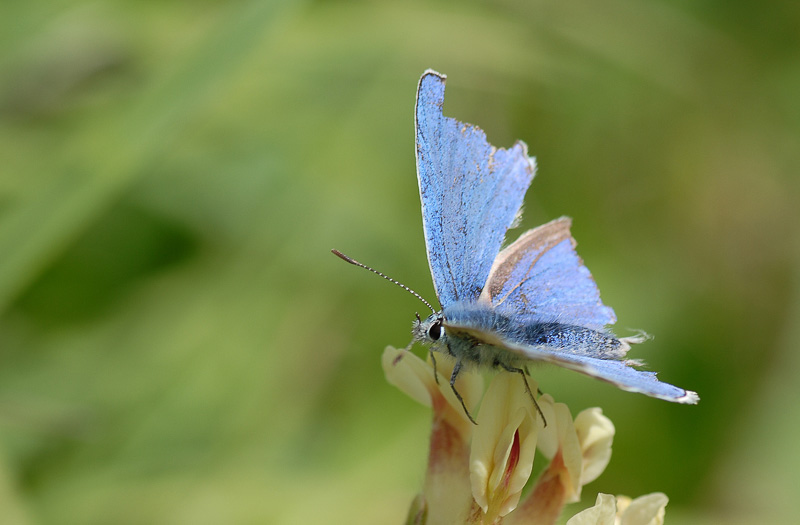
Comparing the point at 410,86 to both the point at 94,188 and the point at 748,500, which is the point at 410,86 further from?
the point at 748,500

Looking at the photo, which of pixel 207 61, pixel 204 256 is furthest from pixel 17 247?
pixel 204 256

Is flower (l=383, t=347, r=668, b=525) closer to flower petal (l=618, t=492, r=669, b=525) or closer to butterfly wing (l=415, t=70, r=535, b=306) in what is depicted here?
flower petal (l=618, t=492, r=669, b=525)

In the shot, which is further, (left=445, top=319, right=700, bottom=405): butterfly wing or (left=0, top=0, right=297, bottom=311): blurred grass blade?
(left=0, top=0, right=297, bottom=311): blurred grass blade

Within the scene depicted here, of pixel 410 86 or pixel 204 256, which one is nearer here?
A: pixel 204 256

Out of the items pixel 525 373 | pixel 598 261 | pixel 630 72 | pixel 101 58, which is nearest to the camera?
pixel 525 373

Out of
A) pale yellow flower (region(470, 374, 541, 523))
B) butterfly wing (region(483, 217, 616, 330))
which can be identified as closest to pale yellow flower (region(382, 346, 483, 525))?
pale yellow flower (region(470, 374, 541, 523))

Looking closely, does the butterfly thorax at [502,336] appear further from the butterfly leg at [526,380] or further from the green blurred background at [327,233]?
the green blurred background at [327,233]

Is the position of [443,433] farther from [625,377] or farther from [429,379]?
[625,377]

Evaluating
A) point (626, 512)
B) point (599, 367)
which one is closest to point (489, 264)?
point (599, 367)
